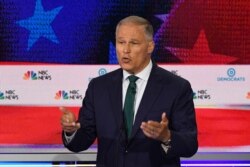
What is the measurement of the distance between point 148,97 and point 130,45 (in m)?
0.25

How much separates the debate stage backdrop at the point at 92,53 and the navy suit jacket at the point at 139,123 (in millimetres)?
902

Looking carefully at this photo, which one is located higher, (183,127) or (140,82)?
(140,82)

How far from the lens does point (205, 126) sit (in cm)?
352

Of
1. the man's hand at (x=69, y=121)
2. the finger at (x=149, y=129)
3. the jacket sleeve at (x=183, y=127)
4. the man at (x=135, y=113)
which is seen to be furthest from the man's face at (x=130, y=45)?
the finger at (x=149, y=129)

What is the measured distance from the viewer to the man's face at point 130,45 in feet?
8.16

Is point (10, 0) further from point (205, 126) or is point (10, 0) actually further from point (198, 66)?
point (205, 126)

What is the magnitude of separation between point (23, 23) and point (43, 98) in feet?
1.62

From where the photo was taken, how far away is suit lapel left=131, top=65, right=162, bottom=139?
246cm

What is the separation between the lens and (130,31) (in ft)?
8.15

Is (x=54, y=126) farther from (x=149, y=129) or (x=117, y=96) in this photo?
(x=149, y=129)

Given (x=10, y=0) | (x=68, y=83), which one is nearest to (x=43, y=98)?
(x=68, y=83)

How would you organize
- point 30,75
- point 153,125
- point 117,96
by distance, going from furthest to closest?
point 30,75
point 117,96
point 153,125

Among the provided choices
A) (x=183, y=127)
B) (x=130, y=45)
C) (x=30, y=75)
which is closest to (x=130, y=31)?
(x=130, y=45)

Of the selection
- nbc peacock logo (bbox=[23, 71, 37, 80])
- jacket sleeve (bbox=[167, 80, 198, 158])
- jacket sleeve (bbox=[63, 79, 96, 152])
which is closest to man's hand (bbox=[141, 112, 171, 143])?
jacket sleeve (bbox=[167, 80, 198, 158])
